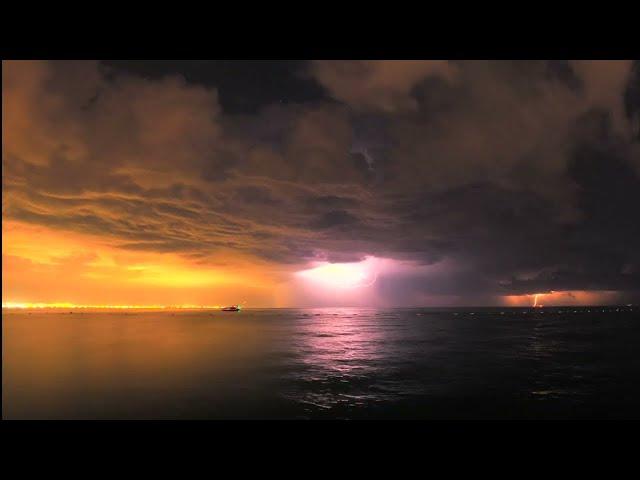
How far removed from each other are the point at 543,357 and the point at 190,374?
139 feet

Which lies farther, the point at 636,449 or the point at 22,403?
the point at 22,403

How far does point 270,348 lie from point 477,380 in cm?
3466

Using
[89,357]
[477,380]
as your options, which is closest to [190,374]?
[89,357]

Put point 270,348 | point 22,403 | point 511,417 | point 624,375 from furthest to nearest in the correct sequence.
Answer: point 270,348, point 624,375, point 22,403, point 511,417

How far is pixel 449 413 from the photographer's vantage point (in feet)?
78.6

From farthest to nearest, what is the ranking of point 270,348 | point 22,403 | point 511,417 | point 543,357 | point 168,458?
point 270,348
point 543,357
point 22,403
point 511,417
point 168,458

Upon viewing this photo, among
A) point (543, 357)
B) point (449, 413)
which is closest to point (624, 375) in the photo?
point (543, 357)

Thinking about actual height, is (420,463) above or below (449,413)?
above

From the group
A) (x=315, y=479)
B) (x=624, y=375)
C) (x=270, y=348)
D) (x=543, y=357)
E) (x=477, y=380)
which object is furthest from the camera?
(x=270, y=348)

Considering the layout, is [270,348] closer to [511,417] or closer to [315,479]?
[511,417]

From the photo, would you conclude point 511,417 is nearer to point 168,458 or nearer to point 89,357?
point 168,458

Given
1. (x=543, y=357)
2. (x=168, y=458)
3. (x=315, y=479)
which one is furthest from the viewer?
(x=543, y=357)

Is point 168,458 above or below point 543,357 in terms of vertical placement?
above

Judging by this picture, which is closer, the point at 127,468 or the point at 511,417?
the point at 127,468
